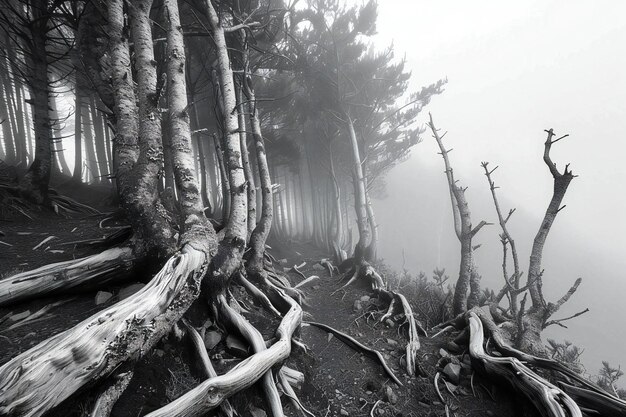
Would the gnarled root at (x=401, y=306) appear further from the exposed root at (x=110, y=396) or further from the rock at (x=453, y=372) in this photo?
the exposed root at (x=110, y=396)

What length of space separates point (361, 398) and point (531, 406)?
63.2 inches

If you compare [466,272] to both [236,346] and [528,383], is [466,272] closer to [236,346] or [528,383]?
[528,383]

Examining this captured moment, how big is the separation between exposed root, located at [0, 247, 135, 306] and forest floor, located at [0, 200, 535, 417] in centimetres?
12

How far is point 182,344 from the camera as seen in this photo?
248 cm

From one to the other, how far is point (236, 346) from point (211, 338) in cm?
29

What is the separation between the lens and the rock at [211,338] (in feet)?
8.79

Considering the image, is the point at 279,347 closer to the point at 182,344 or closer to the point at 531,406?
the point at 182,344

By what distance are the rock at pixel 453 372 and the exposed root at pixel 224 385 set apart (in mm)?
2060

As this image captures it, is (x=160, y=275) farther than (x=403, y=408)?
No

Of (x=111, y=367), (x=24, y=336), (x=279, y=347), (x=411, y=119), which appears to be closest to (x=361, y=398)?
(x=279, y=347)

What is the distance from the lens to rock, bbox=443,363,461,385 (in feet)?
10.1

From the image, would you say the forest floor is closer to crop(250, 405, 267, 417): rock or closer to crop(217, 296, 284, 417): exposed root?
crop(250, 405, 267, 417): rock

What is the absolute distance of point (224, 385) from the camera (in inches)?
75.7

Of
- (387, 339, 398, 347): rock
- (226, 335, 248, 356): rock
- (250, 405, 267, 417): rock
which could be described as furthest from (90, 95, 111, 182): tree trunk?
(387, 339, 398, 347): rock
